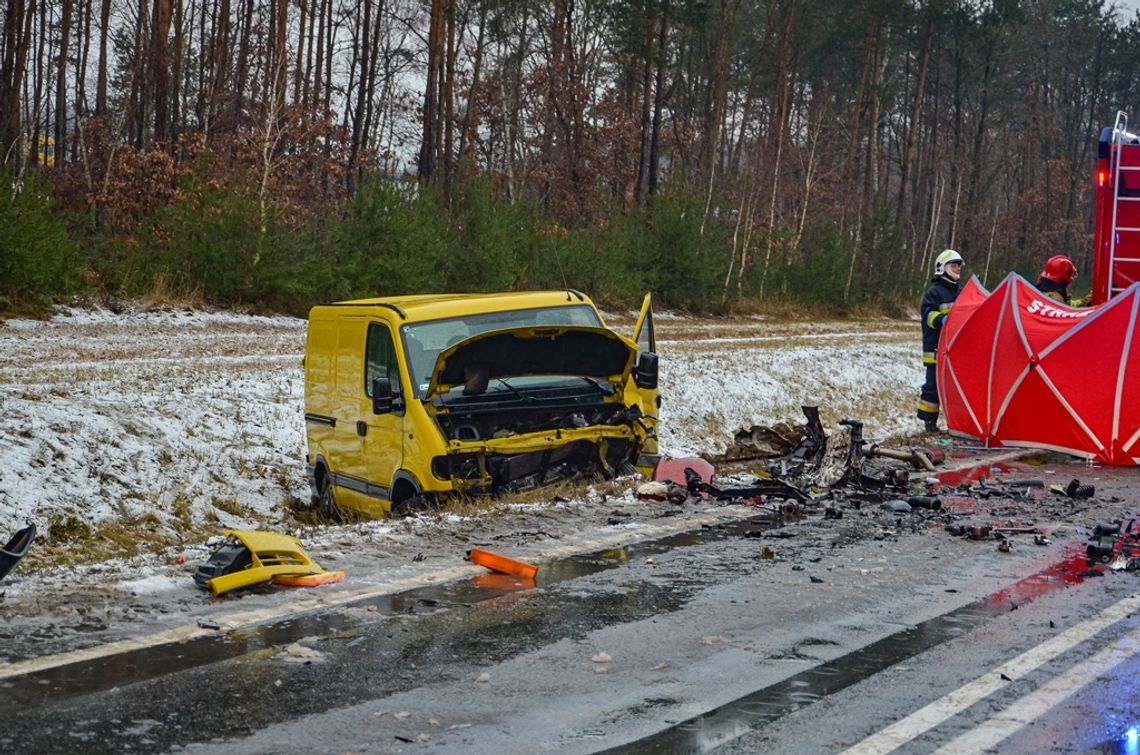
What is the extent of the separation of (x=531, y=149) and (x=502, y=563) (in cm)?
4554

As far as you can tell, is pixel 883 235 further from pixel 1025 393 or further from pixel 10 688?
A: pixel 10 688

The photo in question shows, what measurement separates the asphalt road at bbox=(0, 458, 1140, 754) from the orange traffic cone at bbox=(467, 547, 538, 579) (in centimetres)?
11

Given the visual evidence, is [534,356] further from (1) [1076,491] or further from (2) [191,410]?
(2) [191,410]

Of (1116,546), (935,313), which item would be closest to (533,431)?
(1116,546)

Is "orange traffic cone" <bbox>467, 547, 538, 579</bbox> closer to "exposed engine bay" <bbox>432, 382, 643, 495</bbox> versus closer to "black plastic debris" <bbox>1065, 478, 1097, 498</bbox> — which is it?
"exposed engine bay" <bbox>432, 382, 643, 495</bbox>

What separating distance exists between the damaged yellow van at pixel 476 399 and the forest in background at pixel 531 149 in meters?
11.5

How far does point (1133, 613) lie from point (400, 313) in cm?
569

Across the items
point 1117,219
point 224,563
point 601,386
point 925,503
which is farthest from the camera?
point 1117,219

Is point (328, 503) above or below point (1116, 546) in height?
below

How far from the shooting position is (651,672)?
5.37 m

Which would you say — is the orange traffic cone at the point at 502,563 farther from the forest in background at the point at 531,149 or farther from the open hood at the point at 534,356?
the forest in background at the point at 531,149

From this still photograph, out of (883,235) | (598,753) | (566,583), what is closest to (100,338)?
(566,583)

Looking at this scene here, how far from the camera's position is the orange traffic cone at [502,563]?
722 cm

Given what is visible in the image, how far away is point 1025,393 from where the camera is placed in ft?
47.5
